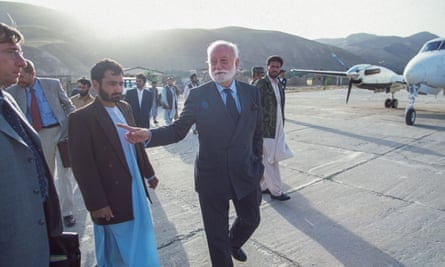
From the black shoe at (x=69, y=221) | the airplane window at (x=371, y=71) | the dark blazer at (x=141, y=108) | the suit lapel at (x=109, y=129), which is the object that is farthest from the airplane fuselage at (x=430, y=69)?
the black shoe at (x=69, y=221)

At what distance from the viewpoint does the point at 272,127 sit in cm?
383

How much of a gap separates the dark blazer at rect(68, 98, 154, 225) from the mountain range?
197 ft

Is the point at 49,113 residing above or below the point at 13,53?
below

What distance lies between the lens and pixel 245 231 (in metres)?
2.39

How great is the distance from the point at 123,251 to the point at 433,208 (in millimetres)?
3628

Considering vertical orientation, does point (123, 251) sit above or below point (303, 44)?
below

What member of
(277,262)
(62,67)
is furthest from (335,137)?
(62,67)

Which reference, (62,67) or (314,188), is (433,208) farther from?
(62,67)

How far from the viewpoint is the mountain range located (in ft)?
226

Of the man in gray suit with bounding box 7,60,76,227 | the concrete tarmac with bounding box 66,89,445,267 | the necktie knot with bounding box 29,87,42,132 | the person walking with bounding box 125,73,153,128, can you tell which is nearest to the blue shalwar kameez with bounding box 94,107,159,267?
the concrete tarmac with bounding box 66,89,445,267

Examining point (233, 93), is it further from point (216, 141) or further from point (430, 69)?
point (430, 69)

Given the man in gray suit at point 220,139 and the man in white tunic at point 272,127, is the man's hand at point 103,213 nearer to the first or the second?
the man in gray suit at point 220,139

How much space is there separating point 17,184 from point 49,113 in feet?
7.20

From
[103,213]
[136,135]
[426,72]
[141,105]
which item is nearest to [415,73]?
[426,72]
